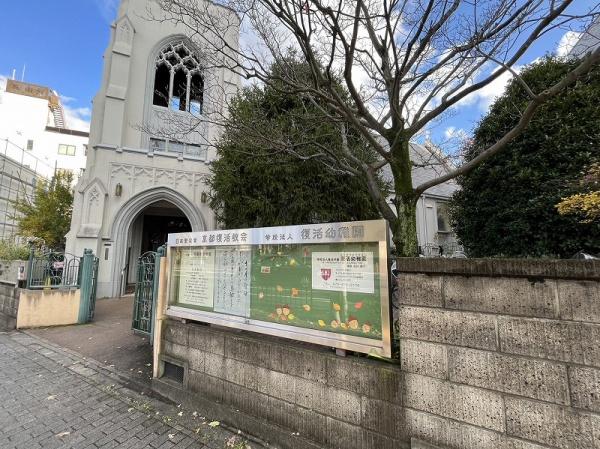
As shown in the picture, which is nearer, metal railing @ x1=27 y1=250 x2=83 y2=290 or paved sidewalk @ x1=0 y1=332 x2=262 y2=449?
paved sidewalk @ x1=0 y1=332 x2=262 y2=449

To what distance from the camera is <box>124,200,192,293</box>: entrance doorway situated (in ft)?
47.7

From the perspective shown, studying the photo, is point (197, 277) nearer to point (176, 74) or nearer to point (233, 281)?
point (233, 281)

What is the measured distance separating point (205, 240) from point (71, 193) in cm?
1994

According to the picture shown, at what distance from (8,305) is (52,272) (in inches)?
60.5

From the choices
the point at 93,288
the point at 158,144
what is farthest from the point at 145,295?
the point at 158,144

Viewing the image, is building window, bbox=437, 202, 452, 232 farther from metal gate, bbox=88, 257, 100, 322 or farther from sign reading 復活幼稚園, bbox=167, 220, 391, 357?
sign reading 復活幼稚園, bbox=167, 220, 391, 357

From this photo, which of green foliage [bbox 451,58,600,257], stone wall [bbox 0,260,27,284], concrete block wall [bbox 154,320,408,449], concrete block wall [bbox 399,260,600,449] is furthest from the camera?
stone wall [bbox 0,260,27,284]

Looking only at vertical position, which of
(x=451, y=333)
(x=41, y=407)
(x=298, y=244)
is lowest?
(x=41, y=407)

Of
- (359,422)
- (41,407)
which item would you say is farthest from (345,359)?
(41,407)

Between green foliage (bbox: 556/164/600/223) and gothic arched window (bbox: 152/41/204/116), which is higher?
gothic arched window (bbox: 152/41/204/116)

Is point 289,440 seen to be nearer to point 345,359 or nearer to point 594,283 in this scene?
point 345,359

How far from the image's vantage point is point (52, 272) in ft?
25.6

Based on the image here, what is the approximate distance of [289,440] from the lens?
9.14ft

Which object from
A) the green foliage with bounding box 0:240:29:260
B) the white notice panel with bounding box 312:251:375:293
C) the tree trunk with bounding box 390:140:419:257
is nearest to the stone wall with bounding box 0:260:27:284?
the green foliage with bounding box 0:240:29:260
